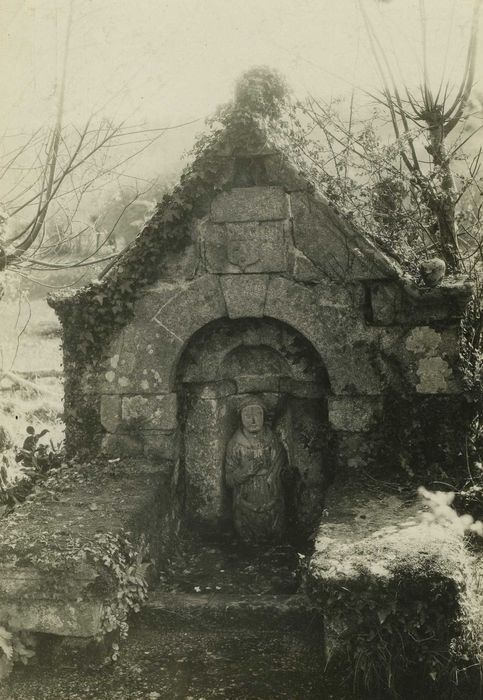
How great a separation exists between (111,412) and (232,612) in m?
2.03

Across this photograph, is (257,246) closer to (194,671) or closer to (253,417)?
(253,417)

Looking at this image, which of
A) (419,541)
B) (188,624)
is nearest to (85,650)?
(188,624)

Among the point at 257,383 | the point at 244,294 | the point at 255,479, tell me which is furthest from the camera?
the point at 257,383

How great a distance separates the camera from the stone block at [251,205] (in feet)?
17.1

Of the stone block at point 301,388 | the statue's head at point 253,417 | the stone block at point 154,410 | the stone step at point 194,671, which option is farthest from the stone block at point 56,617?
the stone block at point 301,388

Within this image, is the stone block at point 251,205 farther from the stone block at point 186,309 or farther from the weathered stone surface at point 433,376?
the weathered stone surface at point 433,376

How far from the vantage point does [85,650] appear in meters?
4.09

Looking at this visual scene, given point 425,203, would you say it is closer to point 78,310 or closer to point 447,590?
point 78,310

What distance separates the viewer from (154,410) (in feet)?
18.0

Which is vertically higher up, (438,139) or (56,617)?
(438,139)

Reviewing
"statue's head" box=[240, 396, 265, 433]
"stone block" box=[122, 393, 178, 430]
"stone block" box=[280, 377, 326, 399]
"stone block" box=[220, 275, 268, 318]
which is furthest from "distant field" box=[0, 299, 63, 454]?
"stone block" box=[280, 377, 326, 399]

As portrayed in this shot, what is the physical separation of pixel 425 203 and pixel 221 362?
330cm

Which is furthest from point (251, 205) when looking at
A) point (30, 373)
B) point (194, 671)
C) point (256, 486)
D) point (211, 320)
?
point (30, 373)

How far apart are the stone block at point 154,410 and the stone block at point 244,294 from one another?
0.96 meters
